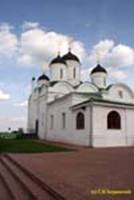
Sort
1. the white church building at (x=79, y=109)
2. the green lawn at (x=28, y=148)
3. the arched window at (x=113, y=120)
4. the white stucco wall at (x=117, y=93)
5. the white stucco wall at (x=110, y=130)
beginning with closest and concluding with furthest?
the green lawn at (x=28, y=148) → the white stucco wall at (x=110, y=130) → the white church building at (x=79, y=109) → the arched window at (x=113, y=120) → the white stucco wall at (x=117, y=93)

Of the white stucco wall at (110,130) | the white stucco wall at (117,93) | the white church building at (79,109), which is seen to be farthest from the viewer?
the white stucco wall at (117,93)

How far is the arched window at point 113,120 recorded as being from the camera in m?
21.2

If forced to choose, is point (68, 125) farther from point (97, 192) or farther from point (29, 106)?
point (97, 192)

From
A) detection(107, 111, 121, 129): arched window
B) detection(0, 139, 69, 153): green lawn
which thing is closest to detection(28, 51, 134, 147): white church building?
detection(107, 111, 121, 129): arched window

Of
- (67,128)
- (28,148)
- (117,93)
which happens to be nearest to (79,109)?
(67,128)

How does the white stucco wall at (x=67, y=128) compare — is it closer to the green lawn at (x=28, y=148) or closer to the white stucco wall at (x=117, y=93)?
the green lawn at (x=28, y=148)

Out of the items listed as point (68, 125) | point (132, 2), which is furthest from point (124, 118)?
point (132, 2)

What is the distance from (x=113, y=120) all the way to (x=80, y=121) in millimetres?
2833

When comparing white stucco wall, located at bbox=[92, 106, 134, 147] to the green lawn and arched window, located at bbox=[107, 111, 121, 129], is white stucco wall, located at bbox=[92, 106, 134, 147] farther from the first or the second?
the green lawn

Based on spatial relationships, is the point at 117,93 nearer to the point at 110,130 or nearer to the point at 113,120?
the point at 113,120

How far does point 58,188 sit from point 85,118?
1580 cm

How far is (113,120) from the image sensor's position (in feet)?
70.1

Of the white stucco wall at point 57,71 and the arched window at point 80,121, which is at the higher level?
the white stucco wall at point 57,71

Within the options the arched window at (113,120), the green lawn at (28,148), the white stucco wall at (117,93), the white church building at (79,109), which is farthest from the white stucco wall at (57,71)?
the green lawn at (28,148)
